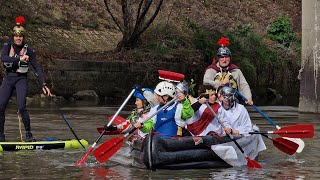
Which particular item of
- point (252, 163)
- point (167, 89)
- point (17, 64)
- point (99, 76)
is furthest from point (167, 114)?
point (99, 76)

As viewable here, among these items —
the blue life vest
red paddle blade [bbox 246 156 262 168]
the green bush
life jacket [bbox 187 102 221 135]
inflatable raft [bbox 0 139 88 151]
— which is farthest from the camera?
the green bush

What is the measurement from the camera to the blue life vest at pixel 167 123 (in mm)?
12406

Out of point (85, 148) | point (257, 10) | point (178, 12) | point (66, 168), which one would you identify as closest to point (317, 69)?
point (85, 148)

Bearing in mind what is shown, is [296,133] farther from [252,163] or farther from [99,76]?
[99,76]

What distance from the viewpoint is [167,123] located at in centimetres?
1248

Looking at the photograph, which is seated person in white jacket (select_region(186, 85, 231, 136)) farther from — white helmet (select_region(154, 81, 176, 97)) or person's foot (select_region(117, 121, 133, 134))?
person's foot (select_region(117, 121, 133, 134))

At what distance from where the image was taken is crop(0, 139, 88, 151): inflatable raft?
13859 mm

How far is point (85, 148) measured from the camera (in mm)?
14570

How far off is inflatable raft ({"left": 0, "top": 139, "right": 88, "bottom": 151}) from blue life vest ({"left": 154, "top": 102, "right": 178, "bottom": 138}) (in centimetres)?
240

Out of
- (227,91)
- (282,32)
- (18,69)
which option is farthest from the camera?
(282,32)

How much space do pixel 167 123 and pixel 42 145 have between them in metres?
2.65

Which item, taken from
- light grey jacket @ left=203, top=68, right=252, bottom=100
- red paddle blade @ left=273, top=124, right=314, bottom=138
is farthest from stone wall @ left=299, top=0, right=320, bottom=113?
red paddle blade @ left=273, top=124, right=314, bottom=138

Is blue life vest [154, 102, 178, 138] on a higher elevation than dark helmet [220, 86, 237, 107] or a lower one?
lower

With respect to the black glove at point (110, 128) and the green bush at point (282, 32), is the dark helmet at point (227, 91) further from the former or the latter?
the green bush at point (282, 32)
